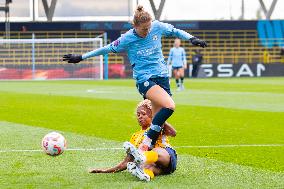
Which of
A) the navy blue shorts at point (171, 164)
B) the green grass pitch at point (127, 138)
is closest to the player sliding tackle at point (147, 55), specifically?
the navy blue shorts at point (171, 164)

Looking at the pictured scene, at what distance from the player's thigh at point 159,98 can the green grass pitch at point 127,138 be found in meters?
0.79

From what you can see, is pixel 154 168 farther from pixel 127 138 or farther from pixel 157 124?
pixel 127 138

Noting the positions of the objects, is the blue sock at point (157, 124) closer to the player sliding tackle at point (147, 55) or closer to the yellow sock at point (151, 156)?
the player sliding tackle at point (147, 55)

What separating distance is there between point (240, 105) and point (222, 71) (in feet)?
103

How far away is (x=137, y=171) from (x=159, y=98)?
1.16 meters

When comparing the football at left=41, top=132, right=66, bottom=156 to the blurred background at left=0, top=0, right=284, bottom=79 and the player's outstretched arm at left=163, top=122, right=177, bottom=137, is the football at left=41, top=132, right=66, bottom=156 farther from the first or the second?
the blurred background at left=0, top=0, right=284, bottom=79

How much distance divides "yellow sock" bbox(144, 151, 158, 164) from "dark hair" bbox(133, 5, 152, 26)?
1553mm

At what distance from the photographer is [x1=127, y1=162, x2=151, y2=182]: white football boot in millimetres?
8203

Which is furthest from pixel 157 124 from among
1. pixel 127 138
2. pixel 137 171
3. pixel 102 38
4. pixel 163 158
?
pixel 102 38

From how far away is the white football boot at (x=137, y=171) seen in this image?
8203 millimetres

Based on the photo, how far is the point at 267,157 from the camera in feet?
34.0

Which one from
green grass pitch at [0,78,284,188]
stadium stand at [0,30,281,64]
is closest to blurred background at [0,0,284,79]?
stadium stand at [0,30,281,64]

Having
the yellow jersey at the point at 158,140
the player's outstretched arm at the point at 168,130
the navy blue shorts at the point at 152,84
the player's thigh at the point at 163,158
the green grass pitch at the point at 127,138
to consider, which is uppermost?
the navy blue shorts at the point at 152,84

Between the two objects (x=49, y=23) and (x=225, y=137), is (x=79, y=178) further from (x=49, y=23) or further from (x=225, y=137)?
(x=49, y=23)
